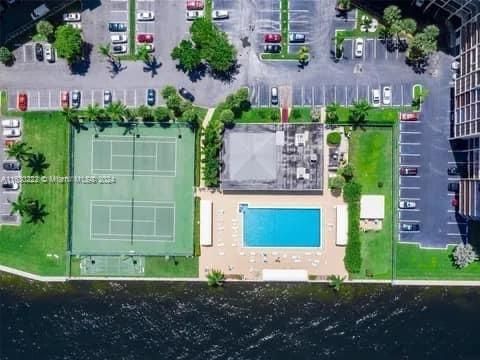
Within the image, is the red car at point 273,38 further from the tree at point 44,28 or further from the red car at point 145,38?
the tree at point 44,28

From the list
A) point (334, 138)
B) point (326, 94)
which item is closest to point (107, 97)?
point (326, 94)

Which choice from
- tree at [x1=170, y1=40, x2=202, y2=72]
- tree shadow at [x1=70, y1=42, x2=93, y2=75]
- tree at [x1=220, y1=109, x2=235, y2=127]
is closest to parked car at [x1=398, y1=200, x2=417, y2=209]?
tree at [x1=220, y1=109, x2=235, y2=127]

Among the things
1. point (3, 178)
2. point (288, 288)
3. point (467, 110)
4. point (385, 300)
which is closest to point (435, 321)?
point (385, 300)

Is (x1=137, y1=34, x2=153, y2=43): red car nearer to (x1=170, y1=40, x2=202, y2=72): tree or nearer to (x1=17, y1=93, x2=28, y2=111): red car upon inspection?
(x1=170, y1=40, x2=202, y2=72): tree

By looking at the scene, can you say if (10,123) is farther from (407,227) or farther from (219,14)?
(407,227)

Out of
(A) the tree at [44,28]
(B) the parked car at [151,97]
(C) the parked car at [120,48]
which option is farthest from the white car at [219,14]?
(A) the tree at [44,28]

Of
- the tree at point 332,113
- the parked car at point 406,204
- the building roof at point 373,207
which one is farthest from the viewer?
the parked car at point 406,204

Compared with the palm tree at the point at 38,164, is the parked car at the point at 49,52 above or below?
above

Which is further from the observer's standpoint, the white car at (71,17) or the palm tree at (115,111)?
the white car at (71,17)
